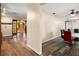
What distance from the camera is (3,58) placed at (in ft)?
6.00

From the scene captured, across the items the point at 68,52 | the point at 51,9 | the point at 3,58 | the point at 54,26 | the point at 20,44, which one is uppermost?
the point at 51,9

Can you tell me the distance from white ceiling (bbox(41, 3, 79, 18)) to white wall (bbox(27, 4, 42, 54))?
162 mm

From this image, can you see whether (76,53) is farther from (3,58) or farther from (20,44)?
(3,58)

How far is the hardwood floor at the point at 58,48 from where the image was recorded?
1.77 metres

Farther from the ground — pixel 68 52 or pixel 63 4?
pixel 63 4

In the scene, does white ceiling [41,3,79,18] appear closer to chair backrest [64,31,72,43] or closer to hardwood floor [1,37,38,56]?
chair backrest [64,31,72,43]

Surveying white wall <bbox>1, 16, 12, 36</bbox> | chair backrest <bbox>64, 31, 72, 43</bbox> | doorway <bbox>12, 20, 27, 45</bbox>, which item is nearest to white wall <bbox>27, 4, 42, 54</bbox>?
doorway <bbox>12, 20, 27, 45</bbox>

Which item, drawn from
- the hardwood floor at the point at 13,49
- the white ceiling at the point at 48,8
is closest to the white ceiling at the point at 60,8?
the white ceiling at the point at 48,8

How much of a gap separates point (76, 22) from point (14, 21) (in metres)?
1.07

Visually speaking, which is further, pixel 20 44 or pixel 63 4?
pixel 20 44

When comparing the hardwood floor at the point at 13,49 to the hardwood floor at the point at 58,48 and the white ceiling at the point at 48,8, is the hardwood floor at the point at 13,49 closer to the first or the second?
the hardwood floor at the point at 58,48

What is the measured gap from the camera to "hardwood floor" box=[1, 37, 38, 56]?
177cm

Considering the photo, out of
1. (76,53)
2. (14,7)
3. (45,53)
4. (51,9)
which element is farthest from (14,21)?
(76,53)

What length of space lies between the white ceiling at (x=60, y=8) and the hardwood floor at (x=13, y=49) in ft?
2.61
